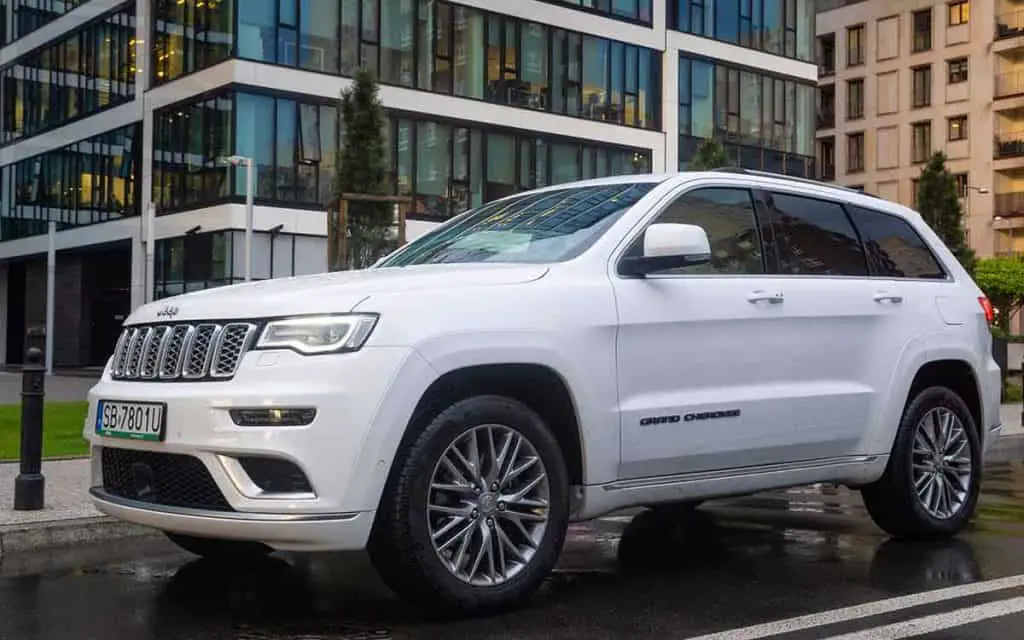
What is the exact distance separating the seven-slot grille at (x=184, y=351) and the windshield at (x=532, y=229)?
4.36 ft

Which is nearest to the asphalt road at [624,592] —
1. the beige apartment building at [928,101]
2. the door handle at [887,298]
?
the door handle at [887,298]

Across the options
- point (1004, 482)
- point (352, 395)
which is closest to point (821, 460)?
point (352, 395)

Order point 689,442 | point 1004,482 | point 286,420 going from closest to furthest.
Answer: point 286,420 < point 689,442 < point 1004,482

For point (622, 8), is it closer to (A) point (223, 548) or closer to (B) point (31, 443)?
(B) point (31, 443)

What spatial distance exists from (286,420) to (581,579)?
1910 mm

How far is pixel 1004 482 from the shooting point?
1055 cm

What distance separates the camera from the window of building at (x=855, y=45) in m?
65.8

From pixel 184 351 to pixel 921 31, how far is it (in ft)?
209

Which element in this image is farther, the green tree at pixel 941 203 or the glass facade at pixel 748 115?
the glass facade at pixel 748 115

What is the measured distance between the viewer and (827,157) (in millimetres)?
68000

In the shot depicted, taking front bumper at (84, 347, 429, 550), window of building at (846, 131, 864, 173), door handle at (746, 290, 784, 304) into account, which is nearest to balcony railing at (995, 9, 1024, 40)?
window of building at (846, 131, 864, 173)

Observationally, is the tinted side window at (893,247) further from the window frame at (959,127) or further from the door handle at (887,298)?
the window frame at (959,127)

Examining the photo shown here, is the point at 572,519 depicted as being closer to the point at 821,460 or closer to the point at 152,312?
the point at 821,460

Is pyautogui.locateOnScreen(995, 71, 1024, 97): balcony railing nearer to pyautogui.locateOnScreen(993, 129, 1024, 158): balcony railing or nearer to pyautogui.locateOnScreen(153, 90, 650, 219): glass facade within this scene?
pyautogui.locateOnScreen(993, 129, 1024, 158): balcony railing
